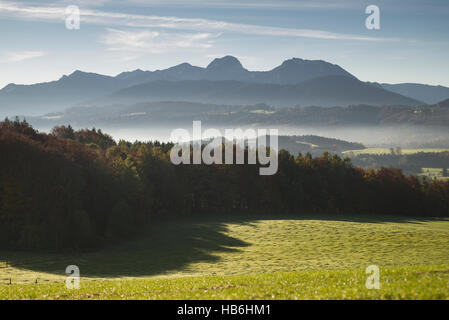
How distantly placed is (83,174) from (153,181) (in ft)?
88.7

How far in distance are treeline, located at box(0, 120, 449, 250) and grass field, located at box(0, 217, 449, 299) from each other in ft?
20.6

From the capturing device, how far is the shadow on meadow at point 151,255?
4656cm

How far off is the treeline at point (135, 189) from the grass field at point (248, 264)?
627cm

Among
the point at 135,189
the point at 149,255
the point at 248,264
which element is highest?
the point at 135,189

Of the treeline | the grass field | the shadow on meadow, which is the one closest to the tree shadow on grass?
the shadow on meadow

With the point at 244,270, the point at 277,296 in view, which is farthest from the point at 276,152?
the point at 277,296

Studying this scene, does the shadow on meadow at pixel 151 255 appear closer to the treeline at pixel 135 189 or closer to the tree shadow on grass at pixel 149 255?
the tree shadow on grass at pixel 149 255

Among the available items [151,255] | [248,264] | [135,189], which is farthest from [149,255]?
[135,189]

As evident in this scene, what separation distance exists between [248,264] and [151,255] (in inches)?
715

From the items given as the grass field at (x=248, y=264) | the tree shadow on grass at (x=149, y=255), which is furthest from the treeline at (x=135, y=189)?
the grass field at (x=248, y=264)

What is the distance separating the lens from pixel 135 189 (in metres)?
77.9

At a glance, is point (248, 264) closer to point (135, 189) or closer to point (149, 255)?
point (149, 255)

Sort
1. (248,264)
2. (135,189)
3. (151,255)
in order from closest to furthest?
(248,264), (151,255), (135,189)

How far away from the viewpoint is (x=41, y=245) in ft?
196
